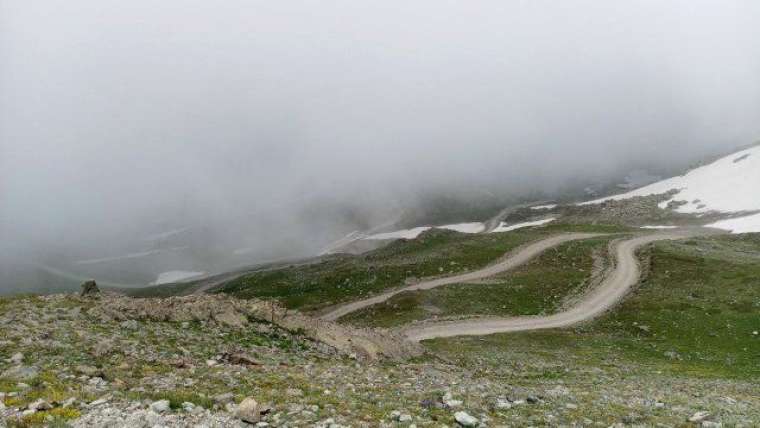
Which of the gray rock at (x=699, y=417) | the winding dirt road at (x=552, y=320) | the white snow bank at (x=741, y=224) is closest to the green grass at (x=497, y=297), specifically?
the winding dirt road at (x=552, y=320)

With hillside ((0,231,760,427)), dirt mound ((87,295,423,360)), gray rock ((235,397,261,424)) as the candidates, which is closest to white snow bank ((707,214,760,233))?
hillside ((0,231,760,427))

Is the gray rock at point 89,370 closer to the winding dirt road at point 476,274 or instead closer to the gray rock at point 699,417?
the gray rock at point 699,417

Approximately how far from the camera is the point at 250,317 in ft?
110

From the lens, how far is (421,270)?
90.6 m

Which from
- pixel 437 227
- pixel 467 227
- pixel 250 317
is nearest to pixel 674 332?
pixel 250 317

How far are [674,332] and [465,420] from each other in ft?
152

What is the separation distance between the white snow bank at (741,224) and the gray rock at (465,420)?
108835 mm

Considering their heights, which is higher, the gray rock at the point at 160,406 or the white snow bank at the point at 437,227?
the gray rock at the point at 160,406

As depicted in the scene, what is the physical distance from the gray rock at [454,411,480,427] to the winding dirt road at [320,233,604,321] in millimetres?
55250

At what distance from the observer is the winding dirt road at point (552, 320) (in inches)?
2122

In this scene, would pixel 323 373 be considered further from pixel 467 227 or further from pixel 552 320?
pixel 467 227

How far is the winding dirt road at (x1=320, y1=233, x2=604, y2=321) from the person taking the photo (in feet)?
245

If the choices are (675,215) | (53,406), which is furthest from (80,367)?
(675,215)

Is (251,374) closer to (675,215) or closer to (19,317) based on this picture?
(19,317)
